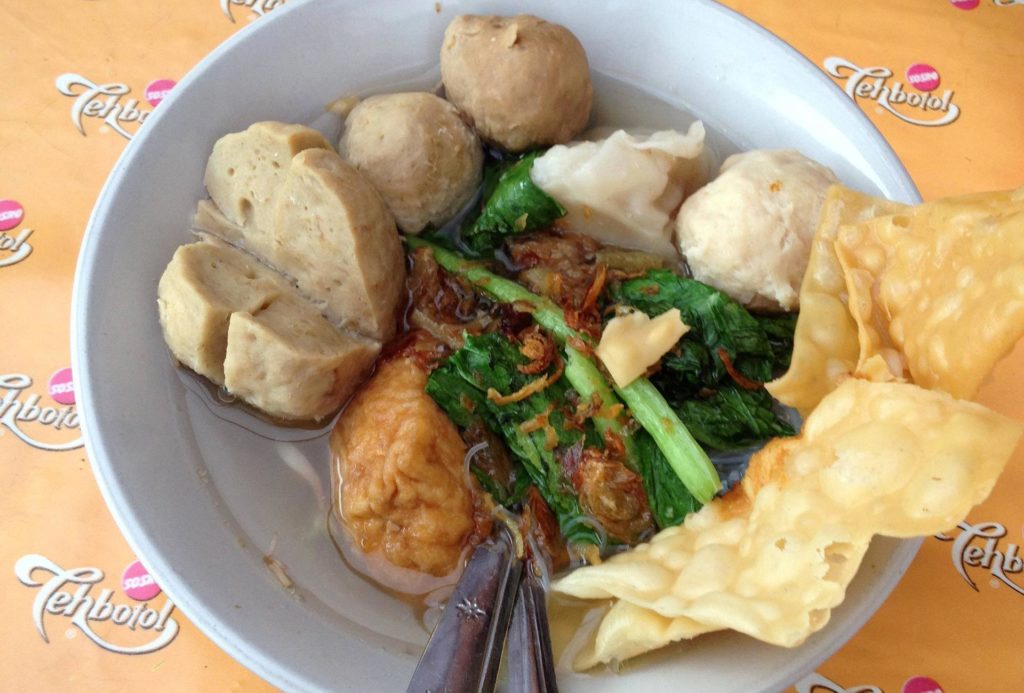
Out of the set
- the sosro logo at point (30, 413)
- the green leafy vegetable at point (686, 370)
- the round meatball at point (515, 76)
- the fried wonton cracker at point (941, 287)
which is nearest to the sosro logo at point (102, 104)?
the sosro logo at point (30, 413)

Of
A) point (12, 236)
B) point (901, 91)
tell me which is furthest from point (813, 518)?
point (12, 236)

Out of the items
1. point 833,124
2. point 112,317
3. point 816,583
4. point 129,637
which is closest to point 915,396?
point 816,583

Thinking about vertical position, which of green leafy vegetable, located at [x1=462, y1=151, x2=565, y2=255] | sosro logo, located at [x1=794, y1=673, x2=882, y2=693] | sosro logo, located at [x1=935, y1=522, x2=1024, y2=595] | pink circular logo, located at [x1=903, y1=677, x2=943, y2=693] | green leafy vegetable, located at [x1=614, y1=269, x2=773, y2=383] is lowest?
pink circular logo, located at [x1=903, y1=677, x2=943, y2=693]

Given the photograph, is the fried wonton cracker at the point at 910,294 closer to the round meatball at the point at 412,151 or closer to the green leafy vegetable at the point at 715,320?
the green leafy vegetable at the point at 715,320

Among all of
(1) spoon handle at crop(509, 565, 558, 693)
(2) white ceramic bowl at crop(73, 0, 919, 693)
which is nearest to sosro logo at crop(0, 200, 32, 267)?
(2) white ceramic bowl at crop(73, 0, 919, 693)

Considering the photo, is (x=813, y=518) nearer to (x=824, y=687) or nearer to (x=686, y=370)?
(x=686, y=370)

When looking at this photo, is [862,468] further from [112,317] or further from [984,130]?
[984,130]

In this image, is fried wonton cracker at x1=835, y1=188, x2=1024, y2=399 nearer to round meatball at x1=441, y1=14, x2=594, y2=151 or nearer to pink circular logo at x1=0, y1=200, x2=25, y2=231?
round meatball at x1=441, y1=14, x2=594, y2=151

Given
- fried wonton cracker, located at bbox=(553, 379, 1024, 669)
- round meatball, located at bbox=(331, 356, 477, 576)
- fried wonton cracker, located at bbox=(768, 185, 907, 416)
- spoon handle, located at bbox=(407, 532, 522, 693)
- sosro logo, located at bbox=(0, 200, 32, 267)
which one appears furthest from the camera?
sosro logo, located at bbox=(0, 200, 32, 267)
